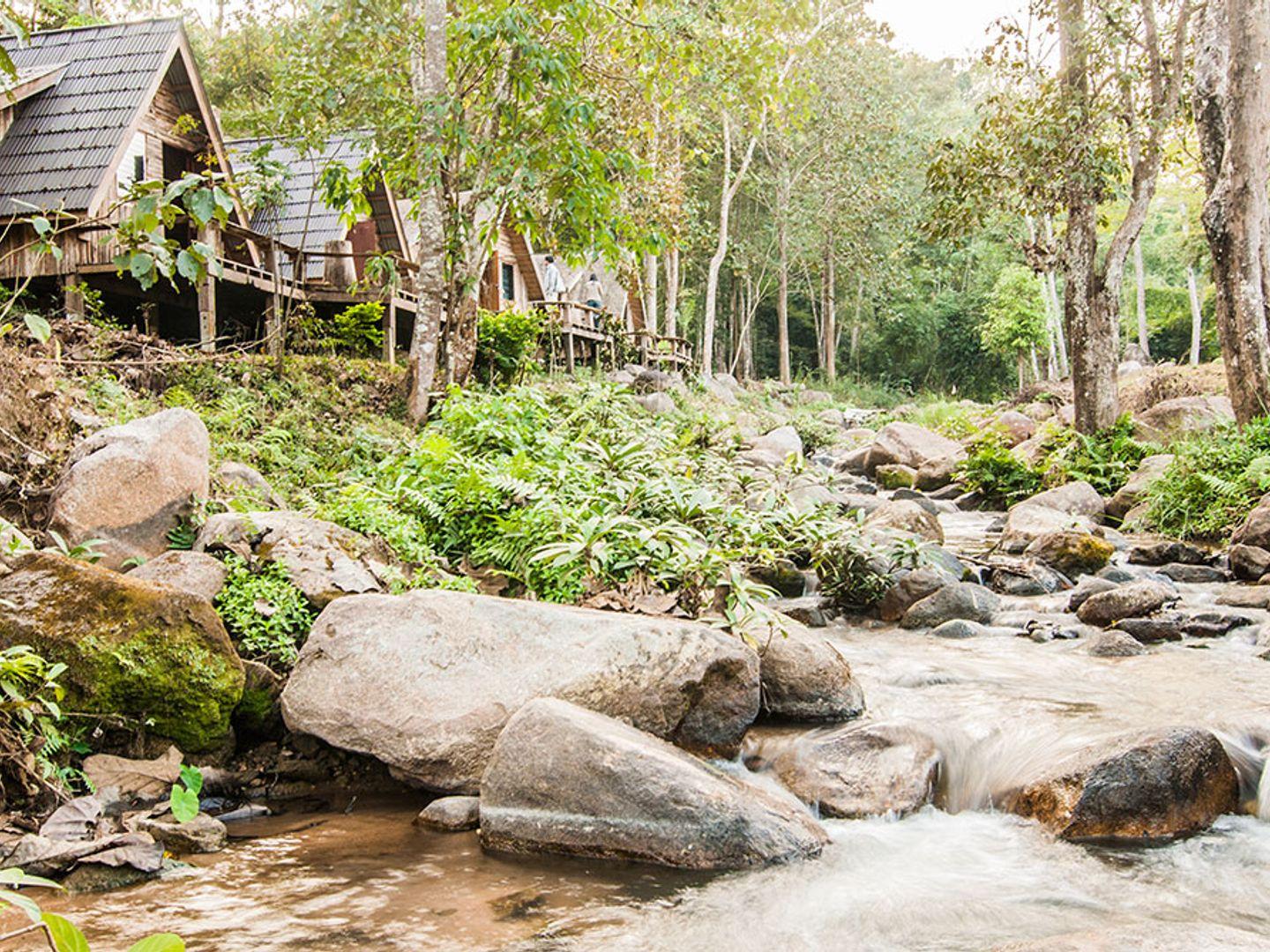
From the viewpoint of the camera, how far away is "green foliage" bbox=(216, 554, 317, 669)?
596 cm

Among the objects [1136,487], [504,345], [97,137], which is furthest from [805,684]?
[97,137]

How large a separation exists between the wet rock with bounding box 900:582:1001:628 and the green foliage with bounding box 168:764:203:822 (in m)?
5.87

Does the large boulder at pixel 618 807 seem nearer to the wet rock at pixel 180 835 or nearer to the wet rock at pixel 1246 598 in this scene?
the wet rock at pixel 180 835

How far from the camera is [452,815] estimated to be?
4977 mm

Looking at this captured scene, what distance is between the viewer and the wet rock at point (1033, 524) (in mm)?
11945

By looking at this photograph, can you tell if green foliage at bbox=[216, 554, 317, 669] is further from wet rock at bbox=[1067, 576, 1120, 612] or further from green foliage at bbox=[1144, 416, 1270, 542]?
green foliage at bbox=[1144, 416, 1270, 542]

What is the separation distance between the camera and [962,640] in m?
8.34

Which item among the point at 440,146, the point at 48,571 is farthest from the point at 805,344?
the point at 48,571

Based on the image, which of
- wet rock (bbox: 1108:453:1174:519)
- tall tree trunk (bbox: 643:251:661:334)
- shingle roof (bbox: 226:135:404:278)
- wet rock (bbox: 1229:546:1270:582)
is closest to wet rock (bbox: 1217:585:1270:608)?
wet rock (bbox: 1229:546:1270:582)

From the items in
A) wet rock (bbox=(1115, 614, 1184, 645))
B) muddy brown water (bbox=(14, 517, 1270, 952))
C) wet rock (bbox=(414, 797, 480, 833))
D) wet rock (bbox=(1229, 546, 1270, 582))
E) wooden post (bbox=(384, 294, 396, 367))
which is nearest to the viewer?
muddy brown water (bbox=(14, 517, 1270, 952))

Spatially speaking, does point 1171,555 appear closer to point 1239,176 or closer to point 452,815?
point 1239,176

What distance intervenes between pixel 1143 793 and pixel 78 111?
1698 cm

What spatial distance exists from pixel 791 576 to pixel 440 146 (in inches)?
240

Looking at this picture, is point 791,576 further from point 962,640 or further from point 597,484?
point 597,484
